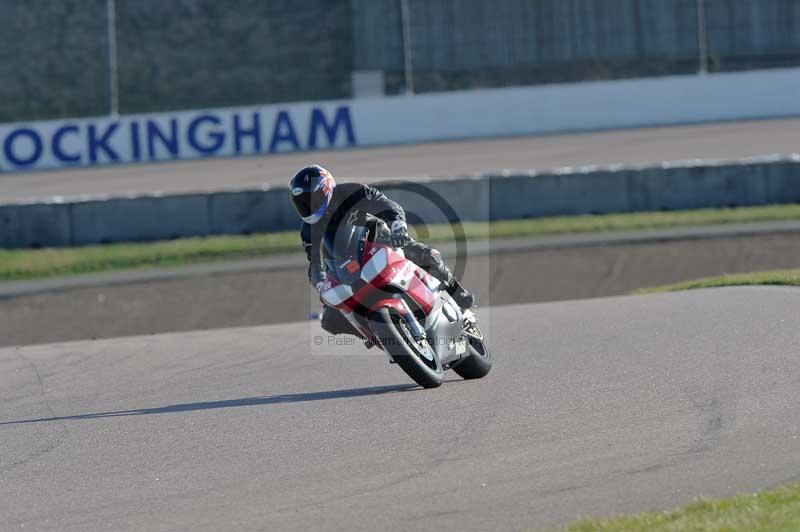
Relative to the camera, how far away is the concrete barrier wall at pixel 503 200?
21.0 m

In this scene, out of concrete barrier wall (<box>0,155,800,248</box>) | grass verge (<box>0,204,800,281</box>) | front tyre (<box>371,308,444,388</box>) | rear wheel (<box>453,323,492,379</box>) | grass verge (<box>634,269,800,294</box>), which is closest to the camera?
front tyre (<box>371,308,444,388</box>)

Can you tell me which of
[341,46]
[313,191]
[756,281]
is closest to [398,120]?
[341,46]

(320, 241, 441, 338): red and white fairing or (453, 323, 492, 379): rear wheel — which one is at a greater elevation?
(320, 241, 441, 338): red and white fairing

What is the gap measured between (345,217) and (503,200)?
45.7ft

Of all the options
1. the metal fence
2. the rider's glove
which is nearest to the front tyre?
the rider's glove

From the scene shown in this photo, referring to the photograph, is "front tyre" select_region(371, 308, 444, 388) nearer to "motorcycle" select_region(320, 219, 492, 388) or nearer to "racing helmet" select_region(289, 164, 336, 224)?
"motorcycle" select_region(320, 219, 492, 388)

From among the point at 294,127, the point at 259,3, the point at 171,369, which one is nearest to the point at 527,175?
the point at 294,127

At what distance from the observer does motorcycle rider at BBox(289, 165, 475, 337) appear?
25.1 ft

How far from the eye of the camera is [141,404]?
28.6ft

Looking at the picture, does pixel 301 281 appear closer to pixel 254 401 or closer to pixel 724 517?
pixel 254 401

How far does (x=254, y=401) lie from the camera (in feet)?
27.9

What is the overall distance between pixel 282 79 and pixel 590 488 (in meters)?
31.6

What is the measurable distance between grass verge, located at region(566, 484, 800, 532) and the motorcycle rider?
311 cm

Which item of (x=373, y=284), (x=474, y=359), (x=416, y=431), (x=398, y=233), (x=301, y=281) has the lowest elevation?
(x=301, y=281)
